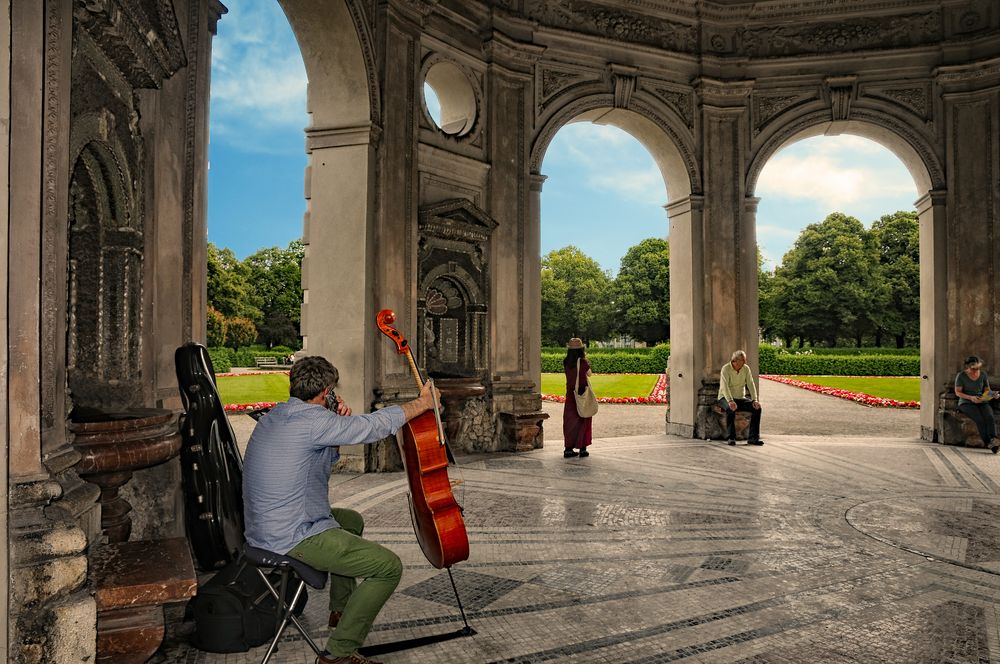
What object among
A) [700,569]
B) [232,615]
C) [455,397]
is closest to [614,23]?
[455,397]

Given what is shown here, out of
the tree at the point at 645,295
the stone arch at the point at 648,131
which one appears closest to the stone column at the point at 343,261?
the stone arch at the point at 648,131

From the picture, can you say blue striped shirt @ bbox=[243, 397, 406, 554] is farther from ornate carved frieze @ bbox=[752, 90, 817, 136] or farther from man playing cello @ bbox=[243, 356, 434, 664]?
ornate carved frieze @ bbox=[752, 90, 817, 136]

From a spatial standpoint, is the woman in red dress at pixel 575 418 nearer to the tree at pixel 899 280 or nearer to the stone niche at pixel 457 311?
the stone niche at pixel 457 311

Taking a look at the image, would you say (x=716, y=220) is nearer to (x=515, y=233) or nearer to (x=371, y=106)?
(x=515, y=233)

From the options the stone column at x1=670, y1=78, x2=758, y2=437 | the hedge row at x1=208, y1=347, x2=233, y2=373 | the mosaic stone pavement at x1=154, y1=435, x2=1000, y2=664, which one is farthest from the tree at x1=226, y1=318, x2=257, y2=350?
the mosaic stone pavement at x1=154, y1=435, x2=1000, y2=664

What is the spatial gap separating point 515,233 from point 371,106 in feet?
10.9

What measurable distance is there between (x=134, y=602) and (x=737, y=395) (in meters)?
10.5

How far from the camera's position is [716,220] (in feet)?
42.1

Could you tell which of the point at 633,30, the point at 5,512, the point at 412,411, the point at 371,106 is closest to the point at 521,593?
the point at 412,411

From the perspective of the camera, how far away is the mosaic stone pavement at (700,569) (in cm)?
377

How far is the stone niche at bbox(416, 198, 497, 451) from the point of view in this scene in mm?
10203

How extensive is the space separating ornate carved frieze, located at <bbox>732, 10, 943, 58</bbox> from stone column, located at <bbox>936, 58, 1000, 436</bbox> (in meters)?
0.98

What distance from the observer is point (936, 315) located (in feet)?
40.1

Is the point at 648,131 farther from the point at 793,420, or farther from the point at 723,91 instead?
the point at 793,420
